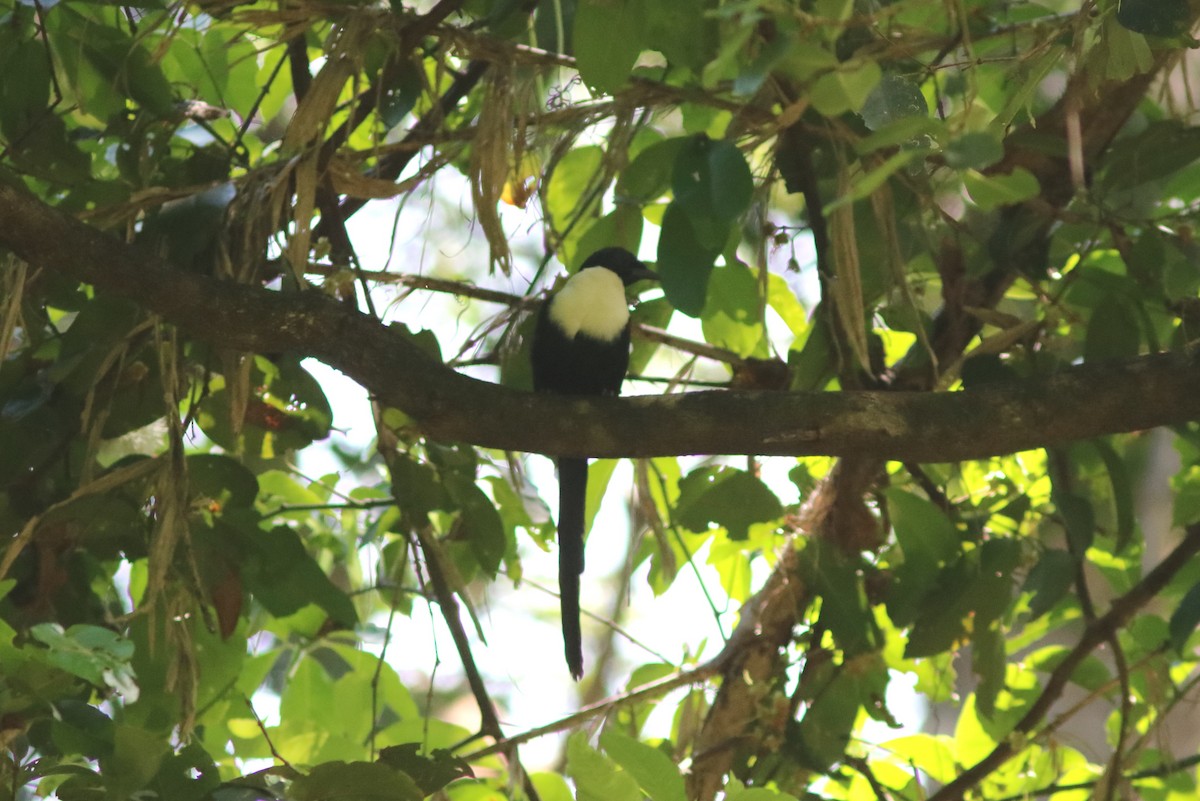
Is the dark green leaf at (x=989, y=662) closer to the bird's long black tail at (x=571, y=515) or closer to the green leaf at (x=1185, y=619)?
the green leaf at (x=1185, y=619)

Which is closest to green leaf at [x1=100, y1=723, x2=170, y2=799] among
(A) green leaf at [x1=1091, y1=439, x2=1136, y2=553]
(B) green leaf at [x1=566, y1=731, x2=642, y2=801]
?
(B) green leaf at [x1=566, y1=731, x2=642, y2=801]

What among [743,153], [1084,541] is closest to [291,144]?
[743,153]

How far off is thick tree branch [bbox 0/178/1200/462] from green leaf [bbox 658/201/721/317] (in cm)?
47

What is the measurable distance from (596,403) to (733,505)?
2.07 feet

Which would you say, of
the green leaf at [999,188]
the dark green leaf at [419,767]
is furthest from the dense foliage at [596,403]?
the green leaf at [999,188]

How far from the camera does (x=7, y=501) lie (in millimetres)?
2107

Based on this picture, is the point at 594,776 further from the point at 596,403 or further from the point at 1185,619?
the point at 1185,619

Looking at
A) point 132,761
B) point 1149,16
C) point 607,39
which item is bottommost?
point 132,761

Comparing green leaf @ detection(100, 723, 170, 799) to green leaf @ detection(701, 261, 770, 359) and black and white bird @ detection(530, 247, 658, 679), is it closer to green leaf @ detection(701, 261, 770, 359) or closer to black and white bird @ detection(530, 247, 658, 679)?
black and white bird @ detection(530, 247, 658, 679)

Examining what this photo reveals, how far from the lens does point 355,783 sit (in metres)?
1.53

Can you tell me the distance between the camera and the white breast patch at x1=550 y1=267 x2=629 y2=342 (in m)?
2.99

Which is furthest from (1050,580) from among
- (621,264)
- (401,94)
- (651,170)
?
(401,94)

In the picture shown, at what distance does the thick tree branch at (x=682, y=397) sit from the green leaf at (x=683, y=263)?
466 mm

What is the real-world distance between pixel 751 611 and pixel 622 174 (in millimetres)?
1027
